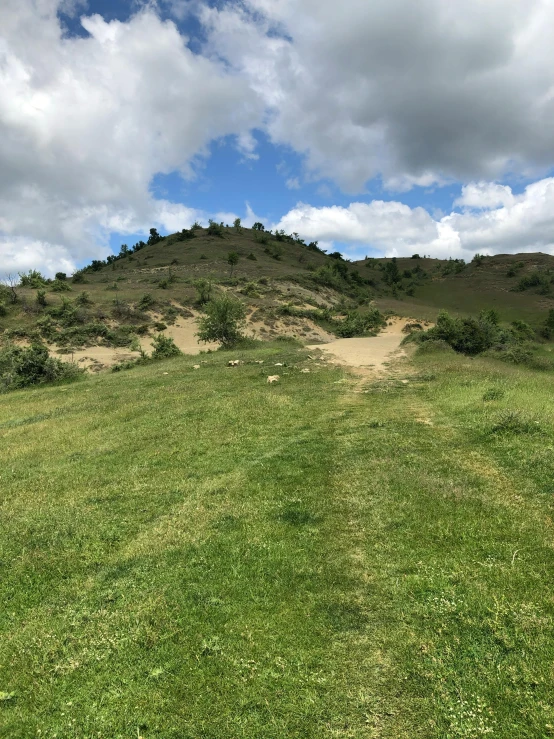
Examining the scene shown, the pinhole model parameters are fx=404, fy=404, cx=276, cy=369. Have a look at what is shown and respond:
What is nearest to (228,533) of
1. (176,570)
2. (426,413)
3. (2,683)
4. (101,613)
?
(176,570)

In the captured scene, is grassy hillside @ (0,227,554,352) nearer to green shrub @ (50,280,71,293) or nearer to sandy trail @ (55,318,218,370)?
green shrub @ (50,280,71,293)

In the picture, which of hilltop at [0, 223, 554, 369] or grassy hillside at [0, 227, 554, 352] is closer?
hilltop at [0, 223, 554, 369]

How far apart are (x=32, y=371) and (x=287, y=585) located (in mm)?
28631

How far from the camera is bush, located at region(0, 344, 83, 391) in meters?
28.2

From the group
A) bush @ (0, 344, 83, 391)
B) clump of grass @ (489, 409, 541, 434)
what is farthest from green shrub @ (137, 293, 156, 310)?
clump of grass @ (489, 409, 541, 434)

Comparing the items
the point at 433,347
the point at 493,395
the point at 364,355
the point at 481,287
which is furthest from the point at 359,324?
the point at 481,287

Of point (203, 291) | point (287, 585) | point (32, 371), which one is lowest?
point (287, 585)

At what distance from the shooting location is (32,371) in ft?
94.1

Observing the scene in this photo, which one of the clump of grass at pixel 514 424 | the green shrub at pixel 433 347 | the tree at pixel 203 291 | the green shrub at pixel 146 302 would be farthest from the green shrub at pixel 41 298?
the clump of grass at pixel 514 424

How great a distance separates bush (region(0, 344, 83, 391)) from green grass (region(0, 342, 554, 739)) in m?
17.2

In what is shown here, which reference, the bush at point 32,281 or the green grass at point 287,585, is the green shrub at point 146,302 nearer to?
the bush at point 32,281

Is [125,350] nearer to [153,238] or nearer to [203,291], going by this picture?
[203,291]

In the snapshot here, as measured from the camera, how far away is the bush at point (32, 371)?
92.6ft

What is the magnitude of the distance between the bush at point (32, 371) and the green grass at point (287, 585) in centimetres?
1716
